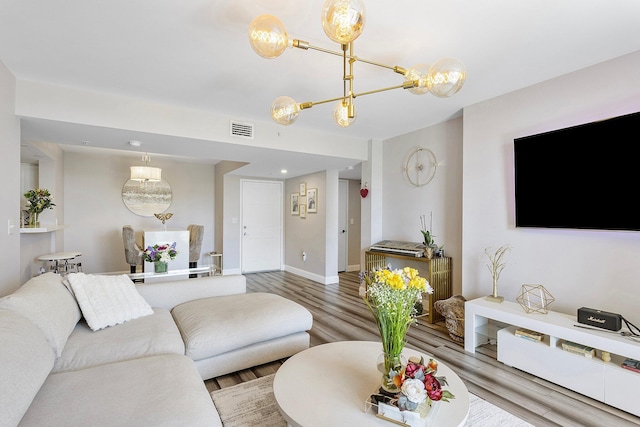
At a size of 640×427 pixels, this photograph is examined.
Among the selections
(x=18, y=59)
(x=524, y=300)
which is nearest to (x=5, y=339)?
(x=18, y=59)

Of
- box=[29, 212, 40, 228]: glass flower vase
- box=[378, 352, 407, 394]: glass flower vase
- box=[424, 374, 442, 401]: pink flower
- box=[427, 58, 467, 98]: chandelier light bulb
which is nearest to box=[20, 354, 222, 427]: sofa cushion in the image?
box=[378, 352, 407, 394]: glass flower vase

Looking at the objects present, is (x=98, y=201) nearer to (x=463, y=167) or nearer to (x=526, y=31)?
(x=463, y=167)

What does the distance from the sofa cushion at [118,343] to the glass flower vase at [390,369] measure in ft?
4.13

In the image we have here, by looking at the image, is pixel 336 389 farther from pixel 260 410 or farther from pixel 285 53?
pixel 285 53

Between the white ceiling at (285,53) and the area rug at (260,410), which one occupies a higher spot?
the white ceiling at (285,53)

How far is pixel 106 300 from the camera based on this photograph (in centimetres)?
222

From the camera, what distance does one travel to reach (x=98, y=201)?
5918mm

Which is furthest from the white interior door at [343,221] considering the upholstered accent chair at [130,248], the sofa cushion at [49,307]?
the sofa cushion at [49,307]

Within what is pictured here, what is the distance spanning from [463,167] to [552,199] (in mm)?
891

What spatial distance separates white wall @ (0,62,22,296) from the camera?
2.37m

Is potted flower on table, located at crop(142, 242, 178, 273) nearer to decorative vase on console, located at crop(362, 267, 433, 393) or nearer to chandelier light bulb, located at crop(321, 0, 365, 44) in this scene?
decorative vase on console, located at crop(362, 267, 433, 393)

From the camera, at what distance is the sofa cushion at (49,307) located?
159 cm

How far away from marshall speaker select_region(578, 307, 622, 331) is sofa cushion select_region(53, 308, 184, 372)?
2727 millimetres

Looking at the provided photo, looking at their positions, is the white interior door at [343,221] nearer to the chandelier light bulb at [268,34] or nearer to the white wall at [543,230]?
the white wall at [543,230]
